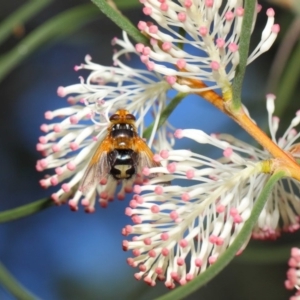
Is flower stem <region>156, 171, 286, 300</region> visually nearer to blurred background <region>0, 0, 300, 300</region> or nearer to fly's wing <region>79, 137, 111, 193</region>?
fly's wing <region>79, 137, 111, 193</region>

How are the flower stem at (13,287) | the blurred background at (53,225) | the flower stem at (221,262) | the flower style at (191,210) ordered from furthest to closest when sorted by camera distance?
1. the blurred background at (53,225)
2. the flower stem at (13,287)
3. the flower style at (191,210)
4. the flower stem at (221,262)

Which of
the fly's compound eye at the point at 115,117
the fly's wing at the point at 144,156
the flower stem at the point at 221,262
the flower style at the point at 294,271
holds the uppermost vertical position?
the fly's compound eye at the point at 115,117

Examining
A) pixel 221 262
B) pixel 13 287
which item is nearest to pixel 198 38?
pixel 221 262

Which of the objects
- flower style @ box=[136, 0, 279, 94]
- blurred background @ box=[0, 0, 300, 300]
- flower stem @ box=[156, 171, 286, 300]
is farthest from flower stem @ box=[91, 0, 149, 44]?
blurred background @ box=[0, 0, 300, 300]

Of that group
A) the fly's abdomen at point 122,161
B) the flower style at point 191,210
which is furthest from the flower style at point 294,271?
the fly's abdomen at point 122,161

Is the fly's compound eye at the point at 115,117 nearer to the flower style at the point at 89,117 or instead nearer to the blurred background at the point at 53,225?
the flower style at the point at 89,117

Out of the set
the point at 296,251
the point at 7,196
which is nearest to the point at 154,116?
the point at 296,251

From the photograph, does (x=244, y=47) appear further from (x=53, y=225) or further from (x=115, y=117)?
(x=53, y=225)
